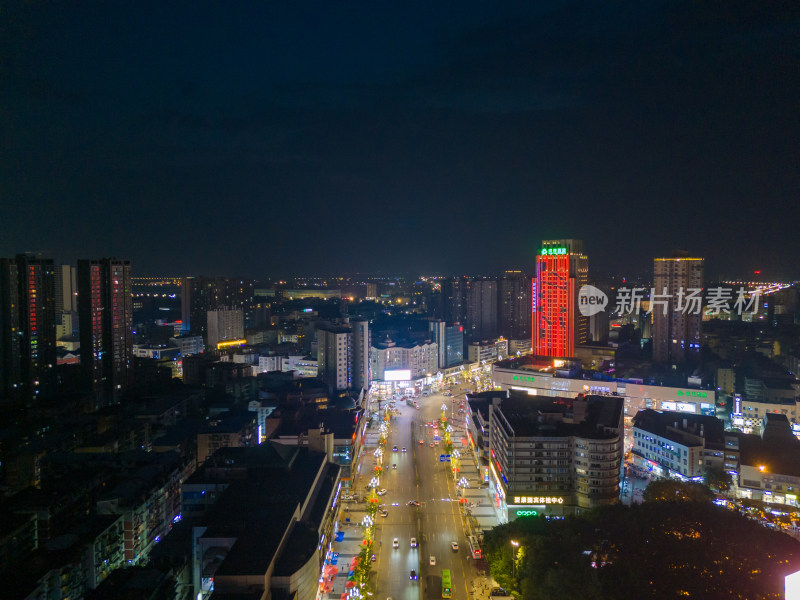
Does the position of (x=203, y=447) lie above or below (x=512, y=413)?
below

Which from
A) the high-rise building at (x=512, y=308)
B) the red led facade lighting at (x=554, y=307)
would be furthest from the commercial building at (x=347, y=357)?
the high-rise building at (x=512, y=308)

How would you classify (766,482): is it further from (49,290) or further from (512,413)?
(49,290)

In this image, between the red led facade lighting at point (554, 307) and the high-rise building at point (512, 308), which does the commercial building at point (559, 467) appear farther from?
the high-rise building at point (512, 308)

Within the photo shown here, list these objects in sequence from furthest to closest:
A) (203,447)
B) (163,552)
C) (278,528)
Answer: (203,447) → (163,552) → (278,528)

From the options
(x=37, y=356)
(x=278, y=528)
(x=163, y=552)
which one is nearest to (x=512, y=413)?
(x=278, y=528)

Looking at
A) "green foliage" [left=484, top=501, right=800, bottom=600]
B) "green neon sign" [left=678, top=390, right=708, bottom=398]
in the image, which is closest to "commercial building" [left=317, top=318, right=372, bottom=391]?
"green neon sign" [left=678, top=390, right=708, bottom=398]

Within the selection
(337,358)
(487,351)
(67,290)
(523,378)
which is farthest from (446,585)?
(67,290)

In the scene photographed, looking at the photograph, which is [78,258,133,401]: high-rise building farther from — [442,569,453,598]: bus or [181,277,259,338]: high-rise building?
[442,569,453,598]: bus

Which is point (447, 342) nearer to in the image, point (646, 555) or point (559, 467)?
point (559, 467)
